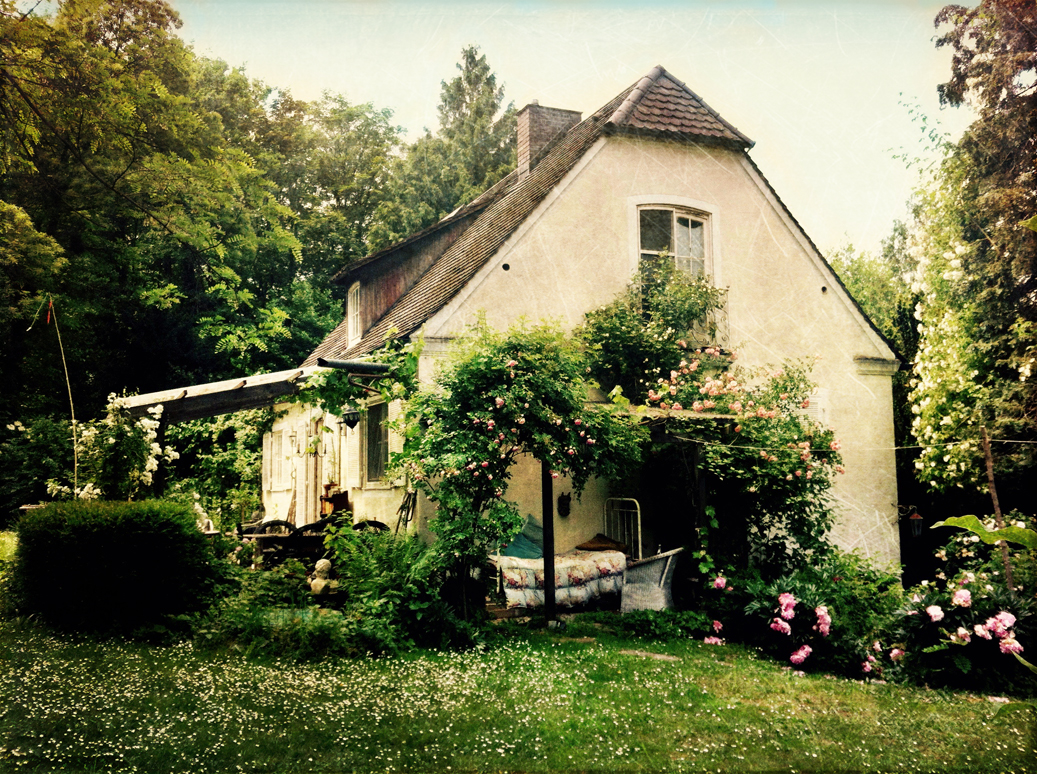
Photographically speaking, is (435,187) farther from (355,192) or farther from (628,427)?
(628,427)

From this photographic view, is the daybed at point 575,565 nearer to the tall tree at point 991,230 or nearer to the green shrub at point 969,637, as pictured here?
the green shrub at point 969,637

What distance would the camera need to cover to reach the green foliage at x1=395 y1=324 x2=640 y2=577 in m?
7.12

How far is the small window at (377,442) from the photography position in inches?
403

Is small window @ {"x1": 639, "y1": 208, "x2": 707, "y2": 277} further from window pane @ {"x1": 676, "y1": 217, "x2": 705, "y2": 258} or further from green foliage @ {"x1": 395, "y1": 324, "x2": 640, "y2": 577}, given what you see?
green foliage @ {"x1": 395, "y1": 324, "x2": 640, "y2": 577}

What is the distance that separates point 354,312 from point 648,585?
615 centimetres

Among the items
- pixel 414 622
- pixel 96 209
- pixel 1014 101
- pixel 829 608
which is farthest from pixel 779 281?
pixel 96 209

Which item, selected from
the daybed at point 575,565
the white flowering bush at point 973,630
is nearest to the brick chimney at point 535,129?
the daybed at point 575,565

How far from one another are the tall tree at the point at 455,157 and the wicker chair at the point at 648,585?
4721 mm

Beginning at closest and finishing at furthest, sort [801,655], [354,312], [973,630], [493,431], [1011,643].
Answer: [1011,643], [973,630], [801,655], [493,431], [354,312]

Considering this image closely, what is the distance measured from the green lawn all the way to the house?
10.4 feet

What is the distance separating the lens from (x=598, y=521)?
9398 millimetres

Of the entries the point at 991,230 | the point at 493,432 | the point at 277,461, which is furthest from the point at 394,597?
the point at 277,461

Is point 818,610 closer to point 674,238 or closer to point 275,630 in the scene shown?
point 275,630

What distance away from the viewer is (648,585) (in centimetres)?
814
